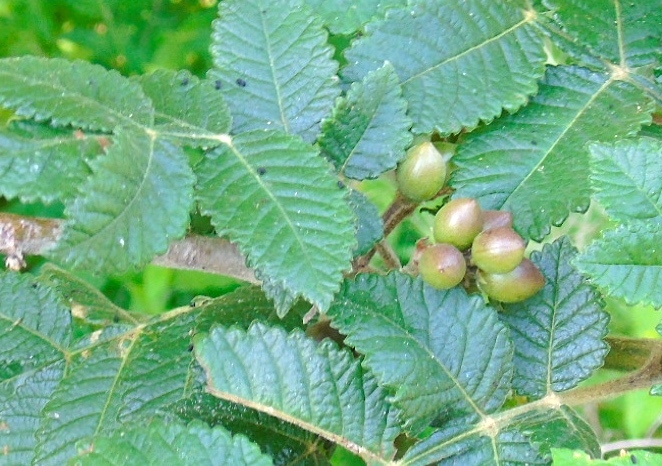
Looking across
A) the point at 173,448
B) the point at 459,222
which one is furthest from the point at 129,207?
the point at 459,222

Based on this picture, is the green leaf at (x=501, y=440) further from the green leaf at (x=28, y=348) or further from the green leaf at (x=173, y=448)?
the green leaf at (x=28, y=348)

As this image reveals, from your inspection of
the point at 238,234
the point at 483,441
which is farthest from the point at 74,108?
→ the point at 483,441

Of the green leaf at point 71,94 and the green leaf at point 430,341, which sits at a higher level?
the green leaf at point 71,94

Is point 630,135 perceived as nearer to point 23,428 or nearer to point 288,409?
point 288,409

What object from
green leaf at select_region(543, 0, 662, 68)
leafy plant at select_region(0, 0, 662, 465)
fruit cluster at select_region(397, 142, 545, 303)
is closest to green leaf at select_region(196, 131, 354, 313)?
leafy plant at select_region(0, 0, 662, 465)

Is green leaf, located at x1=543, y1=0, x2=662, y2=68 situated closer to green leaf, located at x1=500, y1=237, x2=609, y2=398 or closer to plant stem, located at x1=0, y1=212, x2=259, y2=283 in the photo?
green leaf, located at x1=500, y1=237, x2=609, y2=398

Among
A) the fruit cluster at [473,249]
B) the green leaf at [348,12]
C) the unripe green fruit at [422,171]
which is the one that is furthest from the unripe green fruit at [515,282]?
the green leaf at [348,12]
